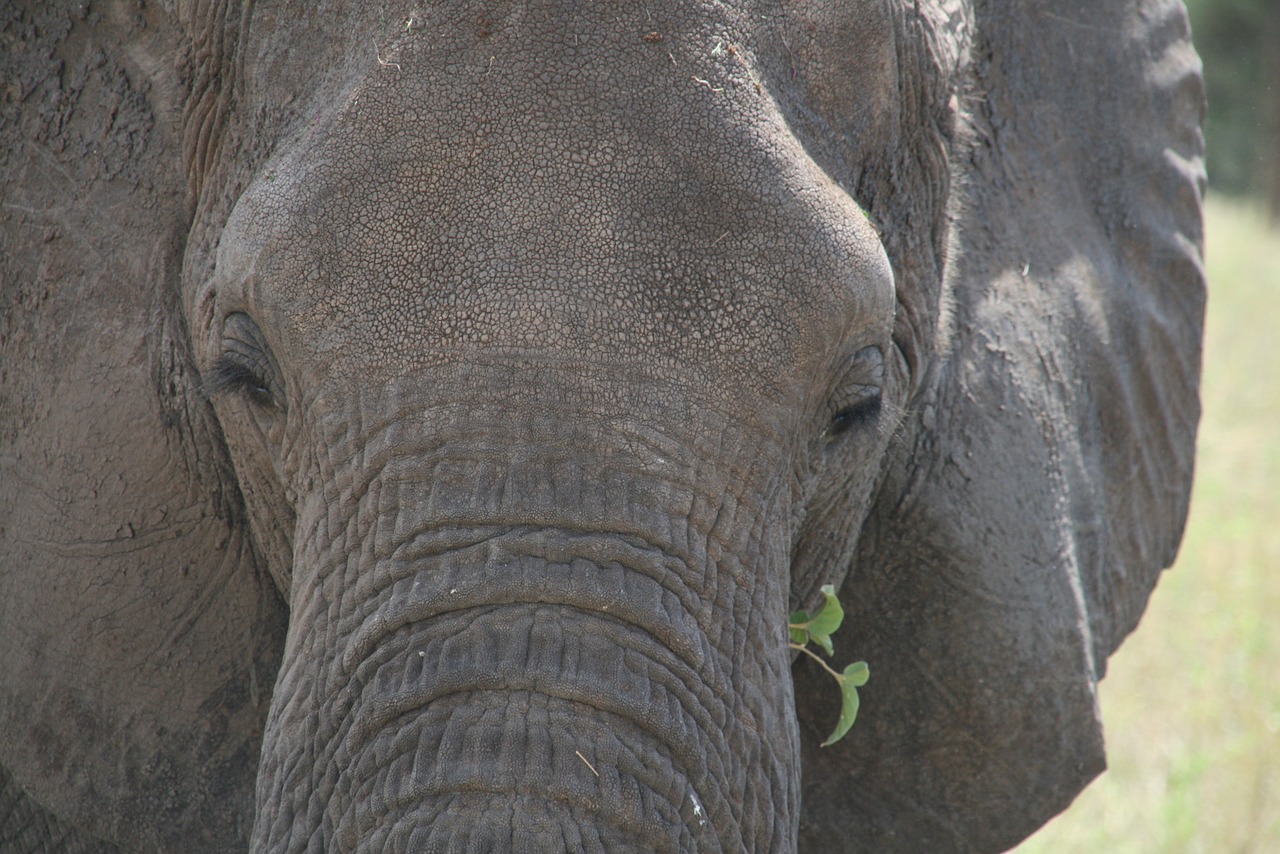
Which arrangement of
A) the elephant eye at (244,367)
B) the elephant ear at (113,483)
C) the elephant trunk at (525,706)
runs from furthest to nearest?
1. the elephant ear at (113,483)
2. the elephant eye at (244,367)
3. the elephant trunk at (525,706)

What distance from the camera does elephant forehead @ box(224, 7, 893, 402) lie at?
1.84m

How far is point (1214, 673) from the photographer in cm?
554

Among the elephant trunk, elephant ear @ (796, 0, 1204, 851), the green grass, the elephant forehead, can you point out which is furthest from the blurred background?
the elephant trunk

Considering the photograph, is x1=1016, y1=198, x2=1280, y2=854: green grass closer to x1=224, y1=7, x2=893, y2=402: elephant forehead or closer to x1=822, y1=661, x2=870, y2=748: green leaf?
x1=822, y1=661, x2=870, y2=748: green leaf

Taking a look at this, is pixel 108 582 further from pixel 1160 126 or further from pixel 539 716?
pixel 1160 126

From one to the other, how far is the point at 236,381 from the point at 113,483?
300 mm

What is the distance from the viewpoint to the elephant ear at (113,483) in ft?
7.47

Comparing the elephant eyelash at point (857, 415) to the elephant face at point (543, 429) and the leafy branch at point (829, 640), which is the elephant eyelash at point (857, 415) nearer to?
the elephant face at point (543, 429)

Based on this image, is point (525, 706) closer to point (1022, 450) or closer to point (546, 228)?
point (546, 228)

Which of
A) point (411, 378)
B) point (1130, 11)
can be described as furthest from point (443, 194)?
point (1130, 11)

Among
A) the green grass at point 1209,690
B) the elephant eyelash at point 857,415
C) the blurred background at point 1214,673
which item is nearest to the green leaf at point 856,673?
the elephant eyelash at point 857,415

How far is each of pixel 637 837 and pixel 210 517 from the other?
848mm

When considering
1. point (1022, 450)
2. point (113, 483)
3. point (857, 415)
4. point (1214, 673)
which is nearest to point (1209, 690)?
point (1214, 673)

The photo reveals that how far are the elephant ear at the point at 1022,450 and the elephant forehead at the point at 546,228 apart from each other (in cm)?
62
